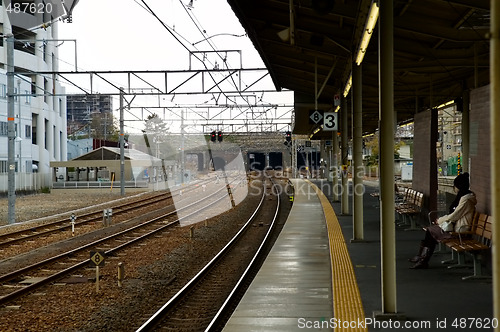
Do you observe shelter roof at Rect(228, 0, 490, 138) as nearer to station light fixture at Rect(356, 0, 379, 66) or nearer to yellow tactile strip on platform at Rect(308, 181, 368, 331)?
station light fixture at Rect(356, 0, 379, 66)

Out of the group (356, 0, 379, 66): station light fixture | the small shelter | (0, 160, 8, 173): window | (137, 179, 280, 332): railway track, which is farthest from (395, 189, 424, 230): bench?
the small shelter

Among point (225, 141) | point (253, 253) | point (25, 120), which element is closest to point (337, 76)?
point (253, 253)

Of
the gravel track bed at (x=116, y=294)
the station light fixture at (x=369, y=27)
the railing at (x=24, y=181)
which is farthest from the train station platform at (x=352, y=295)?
the railing at (x=24, y=181)

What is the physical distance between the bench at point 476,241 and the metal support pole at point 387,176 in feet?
6.58

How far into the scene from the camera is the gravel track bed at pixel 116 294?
7961 millimetres

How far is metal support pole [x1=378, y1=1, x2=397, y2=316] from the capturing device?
648 centimetres

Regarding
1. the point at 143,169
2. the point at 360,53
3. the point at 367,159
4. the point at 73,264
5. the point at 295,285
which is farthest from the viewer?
the point at 367,159

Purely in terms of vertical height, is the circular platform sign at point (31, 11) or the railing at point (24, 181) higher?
the circular platform sign at point (31, 11)

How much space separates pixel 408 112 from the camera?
2864 cm

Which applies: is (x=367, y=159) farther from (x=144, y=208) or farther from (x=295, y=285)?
(x=295, y=285)

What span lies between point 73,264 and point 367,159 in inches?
2197

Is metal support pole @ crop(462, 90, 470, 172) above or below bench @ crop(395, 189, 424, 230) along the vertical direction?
above

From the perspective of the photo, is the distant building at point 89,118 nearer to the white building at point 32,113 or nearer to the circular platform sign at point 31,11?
the white building at point 32,113

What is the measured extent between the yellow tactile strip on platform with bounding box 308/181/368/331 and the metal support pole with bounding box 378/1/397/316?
0.41 meters
